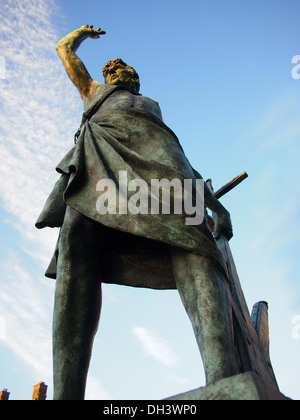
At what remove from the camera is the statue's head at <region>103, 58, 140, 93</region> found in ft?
15.8

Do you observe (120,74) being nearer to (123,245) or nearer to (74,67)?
(74,67)

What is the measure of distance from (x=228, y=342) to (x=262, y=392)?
0.73 m

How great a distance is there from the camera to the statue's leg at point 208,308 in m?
2.52

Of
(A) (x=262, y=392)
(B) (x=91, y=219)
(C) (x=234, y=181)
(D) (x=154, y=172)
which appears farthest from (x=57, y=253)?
(C) (x=234, y=181)

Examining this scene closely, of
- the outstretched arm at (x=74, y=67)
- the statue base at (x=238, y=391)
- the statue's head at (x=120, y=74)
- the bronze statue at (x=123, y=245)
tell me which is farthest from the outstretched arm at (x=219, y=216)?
the statue base at (x=238, y=391)

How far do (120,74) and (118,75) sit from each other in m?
0.02

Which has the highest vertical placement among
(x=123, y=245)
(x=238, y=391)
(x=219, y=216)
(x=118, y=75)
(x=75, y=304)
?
(x=118, y=75)

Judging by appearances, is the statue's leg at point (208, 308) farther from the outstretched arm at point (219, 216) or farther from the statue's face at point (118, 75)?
the statue's face at point (118, 75)

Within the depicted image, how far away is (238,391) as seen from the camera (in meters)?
1.91

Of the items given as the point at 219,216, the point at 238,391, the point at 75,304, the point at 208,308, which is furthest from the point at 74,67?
the point at 238,391

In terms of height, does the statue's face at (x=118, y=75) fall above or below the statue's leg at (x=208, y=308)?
above

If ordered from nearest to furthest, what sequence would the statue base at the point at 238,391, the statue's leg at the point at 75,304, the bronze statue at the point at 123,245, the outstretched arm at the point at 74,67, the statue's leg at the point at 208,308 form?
the statue base at the point at 238,391
the statue's leg at the point at 208,308
the bronze statue at the point at 123,245
the statue's leg at the point at 75,304
the outstretched arm at the point at 74,67
